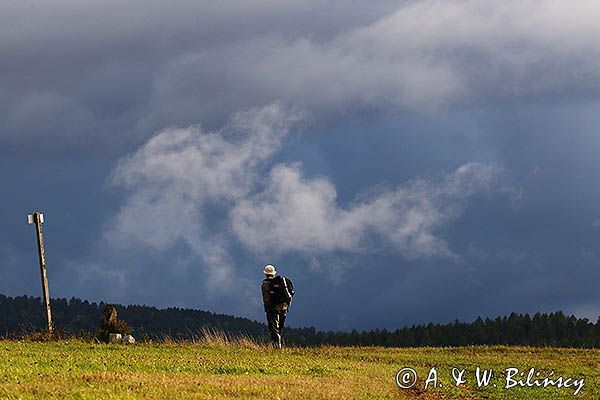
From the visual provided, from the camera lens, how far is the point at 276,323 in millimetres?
36562

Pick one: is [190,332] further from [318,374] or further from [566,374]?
[566,374]

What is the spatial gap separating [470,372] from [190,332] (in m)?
12.5

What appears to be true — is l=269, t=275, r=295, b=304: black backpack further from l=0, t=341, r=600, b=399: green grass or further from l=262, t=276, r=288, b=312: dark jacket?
l=0, t=341, r=600, b=399: green grass

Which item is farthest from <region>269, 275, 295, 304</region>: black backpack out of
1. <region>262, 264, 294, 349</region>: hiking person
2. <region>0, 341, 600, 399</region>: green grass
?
<region>0, 341, 600, 399</region>: green grass

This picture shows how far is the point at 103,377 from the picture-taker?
1995 cm

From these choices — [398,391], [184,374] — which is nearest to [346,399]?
[398,391]


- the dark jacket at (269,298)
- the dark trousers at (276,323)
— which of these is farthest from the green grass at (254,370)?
the dark jacket at (269,298)

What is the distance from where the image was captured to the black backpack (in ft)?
119

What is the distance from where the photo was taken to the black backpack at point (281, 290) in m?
36.1

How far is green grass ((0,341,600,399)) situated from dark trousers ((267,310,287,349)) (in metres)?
1.33

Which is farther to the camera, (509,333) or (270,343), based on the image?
(509,333)

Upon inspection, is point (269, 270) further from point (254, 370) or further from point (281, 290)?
point (254, 370)

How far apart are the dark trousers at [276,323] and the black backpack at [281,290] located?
49cm

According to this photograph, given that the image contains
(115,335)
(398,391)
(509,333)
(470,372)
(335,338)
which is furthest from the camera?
(335,338)
